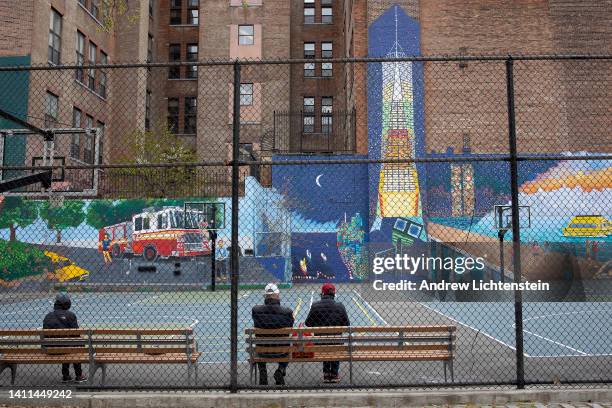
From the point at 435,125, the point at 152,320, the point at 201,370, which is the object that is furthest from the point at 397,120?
the point at 201,370

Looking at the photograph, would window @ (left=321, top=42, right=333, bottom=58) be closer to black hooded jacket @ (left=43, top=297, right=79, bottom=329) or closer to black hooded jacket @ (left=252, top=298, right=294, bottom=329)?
black hooded jacket @ (left=43, top=297, right=79, bottom=329)

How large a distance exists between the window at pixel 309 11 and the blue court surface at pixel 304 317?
94.7 feet

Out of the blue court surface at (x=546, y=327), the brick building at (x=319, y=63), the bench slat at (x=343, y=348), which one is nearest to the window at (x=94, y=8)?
the brick building at (x=319, y=63)

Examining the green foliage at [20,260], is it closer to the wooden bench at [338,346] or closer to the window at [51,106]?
the window at [51,106]

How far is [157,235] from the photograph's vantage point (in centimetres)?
3225

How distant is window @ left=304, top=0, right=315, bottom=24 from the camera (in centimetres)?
4844

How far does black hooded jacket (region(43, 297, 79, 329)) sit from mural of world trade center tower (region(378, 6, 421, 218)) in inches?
947

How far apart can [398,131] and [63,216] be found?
63.5ft

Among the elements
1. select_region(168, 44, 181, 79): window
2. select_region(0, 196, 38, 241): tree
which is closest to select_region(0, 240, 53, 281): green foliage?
select_region(0, 196, 38, 241): tree

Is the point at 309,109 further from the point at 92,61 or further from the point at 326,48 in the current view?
the point at 92,61

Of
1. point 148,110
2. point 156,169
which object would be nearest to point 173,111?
point 148,110

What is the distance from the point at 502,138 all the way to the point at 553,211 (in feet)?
16.8

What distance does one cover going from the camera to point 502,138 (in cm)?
3127

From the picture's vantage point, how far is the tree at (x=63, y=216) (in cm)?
3020
